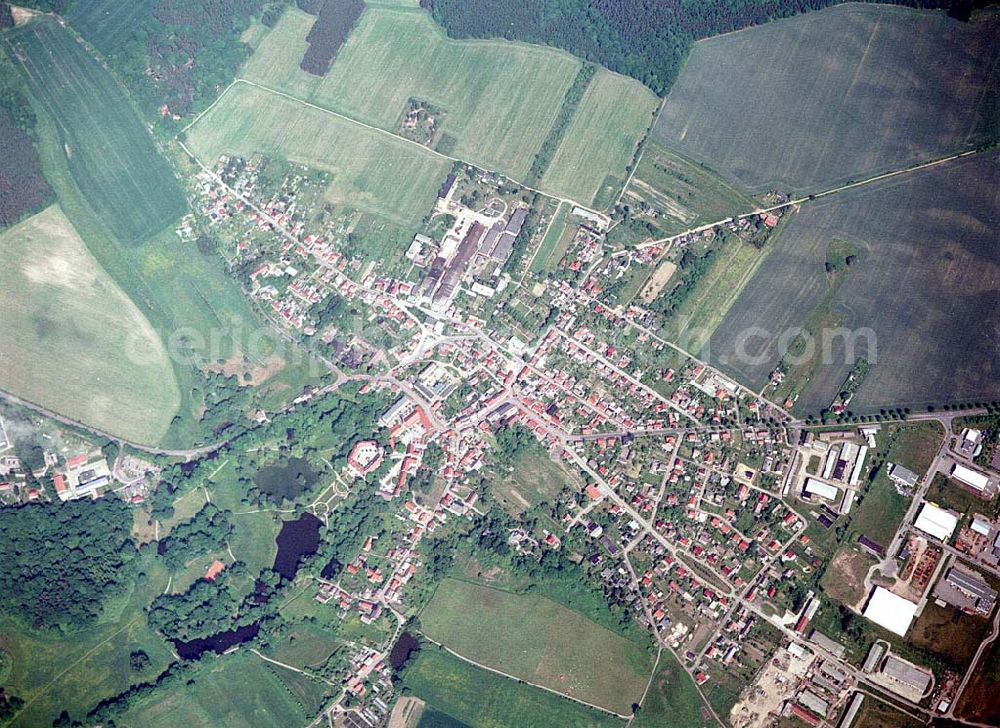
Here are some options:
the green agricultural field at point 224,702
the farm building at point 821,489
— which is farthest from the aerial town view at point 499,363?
the farm building at point 821,489

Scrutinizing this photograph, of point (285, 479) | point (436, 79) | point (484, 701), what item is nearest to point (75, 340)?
point (285, 479)

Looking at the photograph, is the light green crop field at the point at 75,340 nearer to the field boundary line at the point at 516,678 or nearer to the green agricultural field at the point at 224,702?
the green agricultural field at the point at 224,702

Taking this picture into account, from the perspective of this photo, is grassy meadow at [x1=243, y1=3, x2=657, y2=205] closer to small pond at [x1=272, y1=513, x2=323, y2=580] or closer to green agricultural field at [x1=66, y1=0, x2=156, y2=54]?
green agricultural field at [x1=66, y1=0, x2=156, y2=54]

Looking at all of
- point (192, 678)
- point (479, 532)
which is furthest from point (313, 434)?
point (192, 678)

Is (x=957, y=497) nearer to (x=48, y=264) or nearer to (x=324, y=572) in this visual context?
(x=324, y=572)

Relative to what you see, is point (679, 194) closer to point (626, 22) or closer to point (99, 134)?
point (626, 22)

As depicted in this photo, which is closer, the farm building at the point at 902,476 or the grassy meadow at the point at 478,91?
the farm building at the point at 902,476
